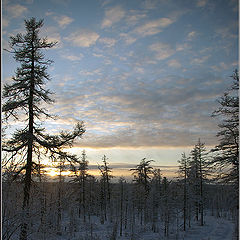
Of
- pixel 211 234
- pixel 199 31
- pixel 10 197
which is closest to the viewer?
pixel 10 197

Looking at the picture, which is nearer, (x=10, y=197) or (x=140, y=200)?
(x=10, y=197)

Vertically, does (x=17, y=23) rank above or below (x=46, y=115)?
above

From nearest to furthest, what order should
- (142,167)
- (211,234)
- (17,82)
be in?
(17,82), (211,234), (142,167)

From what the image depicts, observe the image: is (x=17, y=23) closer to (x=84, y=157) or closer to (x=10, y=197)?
(x=10, y=197)

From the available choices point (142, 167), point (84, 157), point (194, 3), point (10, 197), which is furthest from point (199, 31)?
point (84, 157)

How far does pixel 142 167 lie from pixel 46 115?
23050 millimetres

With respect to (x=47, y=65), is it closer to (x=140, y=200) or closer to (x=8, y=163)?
(x=8, y=163)

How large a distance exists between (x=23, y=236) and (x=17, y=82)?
8.29 metres

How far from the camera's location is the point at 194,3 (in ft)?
29.5

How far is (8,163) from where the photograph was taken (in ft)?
33.2

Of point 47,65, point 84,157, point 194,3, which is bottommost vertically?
point 84,157

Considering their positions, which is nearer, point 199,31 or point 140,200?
point 199,31

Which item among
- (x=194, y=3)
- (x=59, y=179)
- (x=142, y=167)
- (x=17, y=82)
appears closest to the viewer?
(x=194, y=3)

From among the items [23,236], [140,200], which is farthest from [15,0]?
[140,200]
